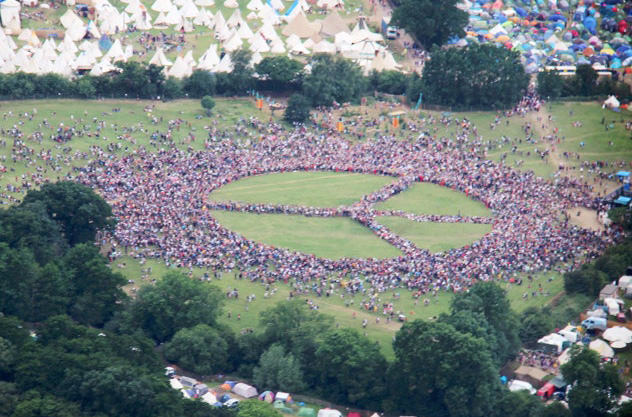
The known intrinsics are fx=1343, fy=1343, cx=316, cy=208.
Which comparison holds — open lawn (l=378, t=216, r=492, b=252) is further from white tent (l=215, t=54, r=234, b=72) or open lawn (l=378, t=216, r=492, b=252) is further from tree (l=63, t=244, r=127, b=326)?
white tent (l=215, t=54, r=234, b=72)

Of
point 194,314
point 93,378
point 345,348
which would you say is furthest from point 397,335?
point 93,378

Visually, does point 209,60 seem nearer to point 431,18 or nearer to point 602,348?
point 431,18

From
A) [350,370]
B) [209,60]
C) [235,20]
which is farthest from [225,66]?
[350,370]

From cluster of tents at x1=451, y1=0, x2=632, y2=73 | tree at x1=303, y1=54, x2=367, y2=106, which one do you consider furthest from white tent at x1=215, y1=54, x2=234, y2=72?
cluster of tents at x1=451, y1=0, x2=632, y2=73

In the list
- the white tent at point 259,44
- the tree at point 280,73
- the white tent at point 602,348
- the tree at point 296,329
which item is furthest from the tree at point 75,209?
the white tent at point 259,44

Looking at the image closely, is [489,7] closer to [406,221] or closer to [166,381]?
[406,221]

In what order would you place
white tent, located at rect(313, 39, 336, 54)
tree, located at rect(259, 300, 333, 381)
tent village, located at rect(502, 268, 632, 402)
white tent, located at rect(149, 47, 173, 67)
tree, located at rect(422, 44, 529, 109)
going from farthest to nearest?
white tent, located at rect(313, 39, 336, 54) → white tent, located at rect(149, 47, 173, 67) → tree, located at rect(422, 44, 529, 109) → tree, located at rect(259, 300, 333, 381) → tent village, located at rect(502, 268, 632, 402)

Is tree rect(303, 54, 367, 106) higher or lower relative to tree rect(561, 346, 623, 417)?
higher
